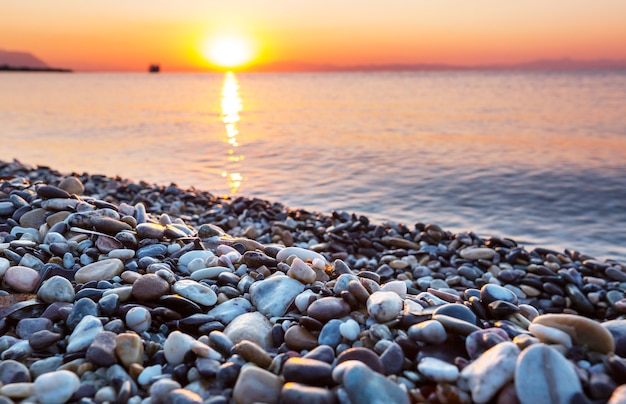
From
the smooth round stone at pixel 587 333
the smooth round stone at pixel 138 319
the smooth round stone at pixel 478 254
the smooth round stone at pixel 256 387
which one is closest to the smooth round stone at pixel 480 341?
the smooth round stone at pixel 587 333

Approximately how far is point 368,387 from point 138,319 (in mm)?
1183

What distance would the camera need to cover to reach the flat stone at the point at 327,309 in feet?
7.62

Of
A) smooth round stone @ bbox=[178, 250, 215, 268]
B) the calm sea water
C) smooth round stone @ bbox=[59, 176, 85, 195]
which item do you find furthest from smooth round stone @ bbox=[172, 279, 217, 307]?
the calm sea water

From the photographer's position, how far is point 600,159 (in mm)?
12516

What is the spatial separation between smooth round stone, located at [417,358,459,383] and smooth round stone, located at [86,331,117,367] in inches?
49.8

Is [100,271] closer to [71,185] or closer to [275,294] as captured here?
[275,294]

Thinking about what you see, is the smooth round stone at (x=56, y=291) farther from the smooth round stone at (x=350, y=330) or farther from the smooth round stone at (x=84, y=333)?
the smooth round stone at (x=350, y=330)

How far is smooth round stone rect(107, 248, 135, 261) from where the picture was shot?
300 cm

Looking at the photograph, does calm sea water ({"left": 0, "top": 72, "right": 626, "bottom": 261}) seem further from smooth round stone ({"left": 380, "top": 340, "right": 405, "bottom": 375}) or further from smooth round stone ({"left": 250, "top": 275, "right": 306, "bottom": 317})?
smooth round stone ({"left": 380, "top": 340, "right": 405, "bottom": 375})

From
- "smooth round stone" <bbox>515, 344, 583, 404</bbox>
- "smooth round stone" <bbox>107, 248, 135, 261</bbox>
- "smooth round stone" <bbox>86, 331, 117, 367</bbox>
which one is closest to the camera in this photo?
"smooth round stone" <bbox>515, 344, 583, 404</bbox>

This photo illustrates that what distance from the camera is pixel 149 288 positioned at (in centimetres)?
254

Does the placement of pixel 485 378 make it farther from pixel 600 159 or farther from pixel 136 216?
pixel 600 159

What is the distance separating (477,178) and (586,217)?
2923 millimetres

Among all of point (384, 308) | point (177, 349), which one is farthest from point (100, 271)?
point (384, 308)
